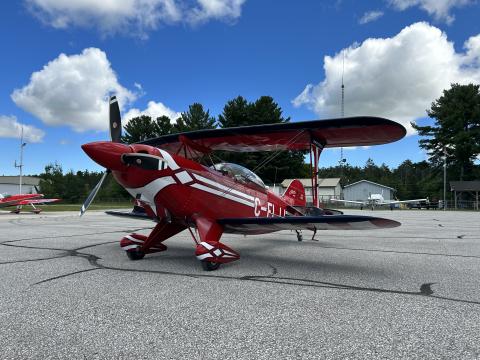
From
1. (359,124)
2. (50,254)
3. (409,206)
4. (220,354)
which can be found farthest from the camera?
(409,206)

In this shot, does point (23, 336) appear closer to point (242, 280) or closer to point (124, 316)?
point (124, 316)

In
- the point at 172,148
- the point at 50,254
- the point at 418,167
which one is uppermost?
the point at 418,167

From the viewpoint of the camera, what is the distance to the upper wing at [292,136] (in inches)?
280

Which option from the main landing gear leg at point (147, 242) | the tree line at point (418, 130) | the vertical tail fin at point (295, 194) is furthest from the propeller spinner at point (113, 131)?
the tree line at point (418, 130)

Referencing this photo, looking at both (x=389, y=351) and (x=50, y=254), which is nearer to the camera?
(x=389, y=351)

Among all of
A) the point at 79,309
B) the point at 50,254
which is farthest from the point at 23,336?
the point at 50,254

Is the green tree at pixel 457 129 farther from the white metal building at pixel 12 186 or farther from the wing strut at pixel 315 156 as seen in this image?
the white metal building at pixel 12 186

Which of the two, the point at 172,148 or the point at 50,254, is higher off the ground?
the point at 172,148

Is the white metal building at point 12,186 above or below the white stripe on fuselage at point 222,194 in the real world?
above

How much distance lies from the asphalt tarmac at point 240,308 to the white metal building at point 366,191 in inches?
2407

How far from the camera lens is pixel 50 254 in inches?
300

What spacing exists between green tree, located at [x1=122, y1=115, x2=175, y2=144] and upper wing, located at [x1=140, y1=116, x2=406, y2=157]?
191ft

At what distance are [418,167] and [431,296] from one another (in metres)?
62.9

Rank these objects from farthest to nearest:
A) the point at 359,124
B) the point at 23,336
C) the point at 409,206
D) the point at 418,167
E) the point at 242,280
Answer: the point at 418,167 < the point at 409,206 < the point at 359,124 < the point at 242,280 < the point at 23,336
